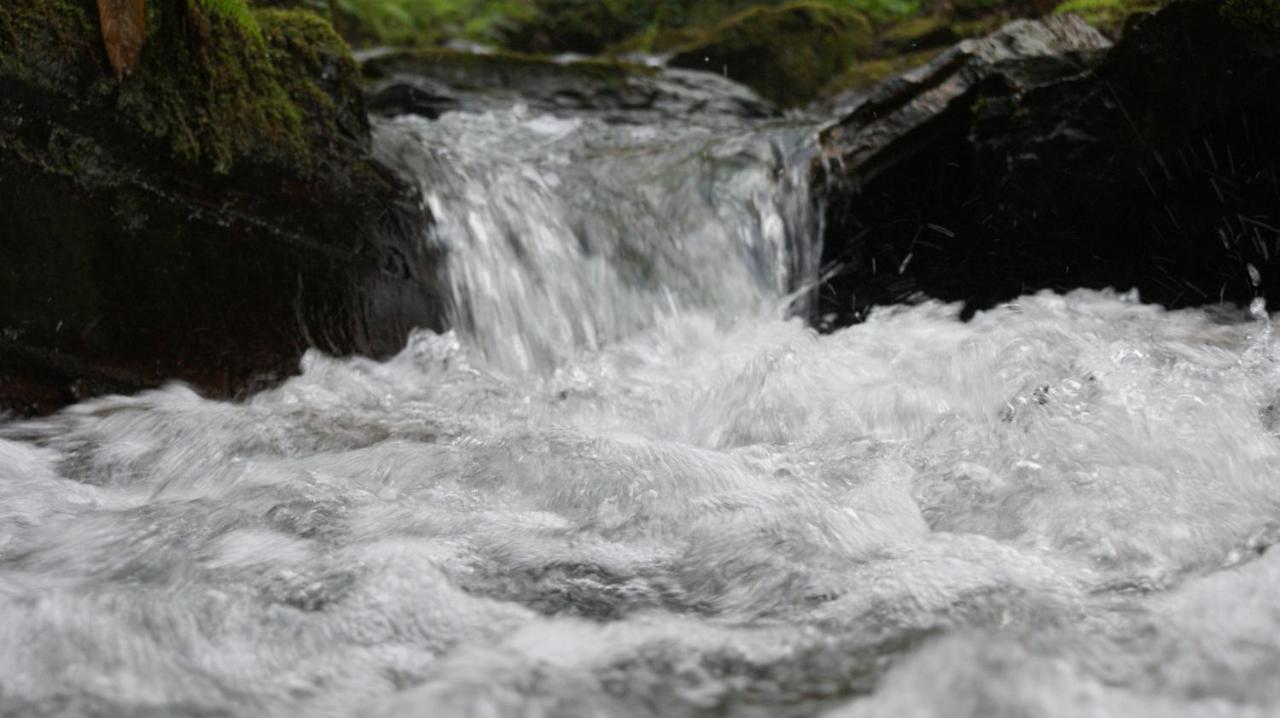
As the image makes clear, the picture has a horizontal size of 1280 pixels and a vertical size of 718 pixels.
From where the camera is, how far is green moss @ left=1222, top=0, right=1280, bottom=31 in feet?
12.1

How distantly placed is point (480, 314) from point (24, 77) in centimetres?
197

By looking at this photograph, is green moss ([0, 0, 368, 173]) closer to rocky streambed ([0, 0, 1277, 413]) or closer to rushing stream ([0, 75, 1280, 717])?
rocky streambed ([0, 0, 1277, 413])

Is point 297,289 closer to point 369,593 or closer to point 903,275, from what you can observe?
point 369,593

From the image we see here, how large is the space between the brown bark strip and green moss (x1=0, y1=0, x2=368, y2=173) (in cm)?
3

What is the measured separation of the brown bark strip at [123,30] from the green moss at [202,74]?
3cm

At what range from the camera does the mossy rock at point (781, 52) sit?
373 inches

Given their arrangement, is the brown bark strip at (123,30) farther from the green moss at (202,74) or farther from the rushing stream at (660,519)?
the rushing stream at (660,519)

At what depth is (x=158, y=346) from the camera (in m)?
3.64

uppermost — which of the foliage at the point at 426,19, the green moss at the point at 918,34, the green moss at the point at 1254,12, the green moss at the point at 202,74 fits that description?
the foliage at the point at 426,19

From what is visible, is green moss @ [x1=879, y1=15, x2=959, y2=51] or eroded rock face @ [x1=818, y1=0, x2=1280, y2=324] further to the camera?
green moss @ [x1=879, y1=15, x2=959, y2=51]

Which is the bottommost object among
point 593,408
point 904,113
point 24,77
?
point 593,408

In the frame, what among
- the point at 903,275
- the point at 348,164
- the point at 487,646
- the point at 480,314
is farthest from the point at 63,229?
the point at 903,275

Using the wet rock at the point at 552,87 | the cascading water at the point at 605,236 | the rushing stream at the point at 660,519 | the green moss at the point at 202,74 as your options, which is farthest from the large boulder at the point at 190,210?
the wet rock at the point at 552,87

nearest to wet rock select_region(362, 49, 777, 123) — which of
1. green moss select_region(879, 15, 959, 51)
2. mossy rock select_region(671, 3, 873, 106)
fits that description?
mossy rock select_region(671, 3, 873, 106)
